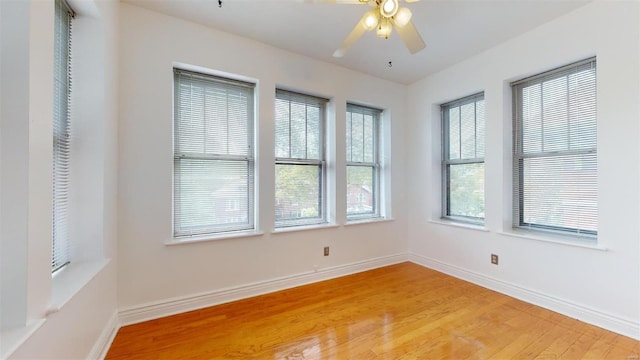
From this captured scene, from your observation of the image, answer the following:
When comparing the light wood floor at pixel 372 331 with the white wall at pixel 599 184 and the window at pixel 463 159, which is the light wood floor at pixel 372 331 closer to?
the white wall at pixel 599 184

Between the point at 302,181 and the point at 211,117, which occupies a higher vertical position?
the point at 211,117

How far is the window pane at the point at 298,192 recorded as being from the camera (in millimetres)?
3052

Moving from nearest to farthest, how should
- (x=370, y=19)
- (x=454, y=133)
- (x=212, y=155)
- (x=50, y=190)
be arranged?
(x=50, y=190) → (x=370, y=19) → (x=212, y=155) → (x=454, y=133)

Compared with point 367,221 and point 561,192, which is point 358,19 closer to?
point 367,221

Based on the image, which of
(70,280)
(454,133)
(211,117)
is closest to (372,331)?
(70,280)

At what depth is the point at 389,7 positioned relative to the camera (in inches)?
64.2

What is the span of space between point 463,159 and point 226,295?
3.27 m

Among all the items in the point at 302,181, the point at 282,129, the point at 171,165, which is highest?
the point at 282,129

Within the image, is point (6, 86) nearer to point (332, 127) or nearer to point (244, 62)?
point (244, 62)

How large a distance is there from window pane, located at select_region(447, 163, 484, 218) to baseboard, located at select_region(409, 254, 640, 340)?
741 mm

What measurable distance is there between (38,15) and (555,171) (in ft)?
12.7

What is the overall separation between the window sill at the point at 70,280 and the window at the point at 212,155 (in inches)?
30.8

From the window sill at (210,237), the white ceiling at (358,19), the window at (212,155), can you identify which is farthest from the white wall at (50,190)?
the white ceiling at (358,19)

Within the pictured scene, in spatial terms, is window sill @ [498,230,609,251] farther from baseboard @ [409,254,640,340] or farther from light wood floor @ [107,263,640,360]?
light wood floor @ [107,263,640,360]
